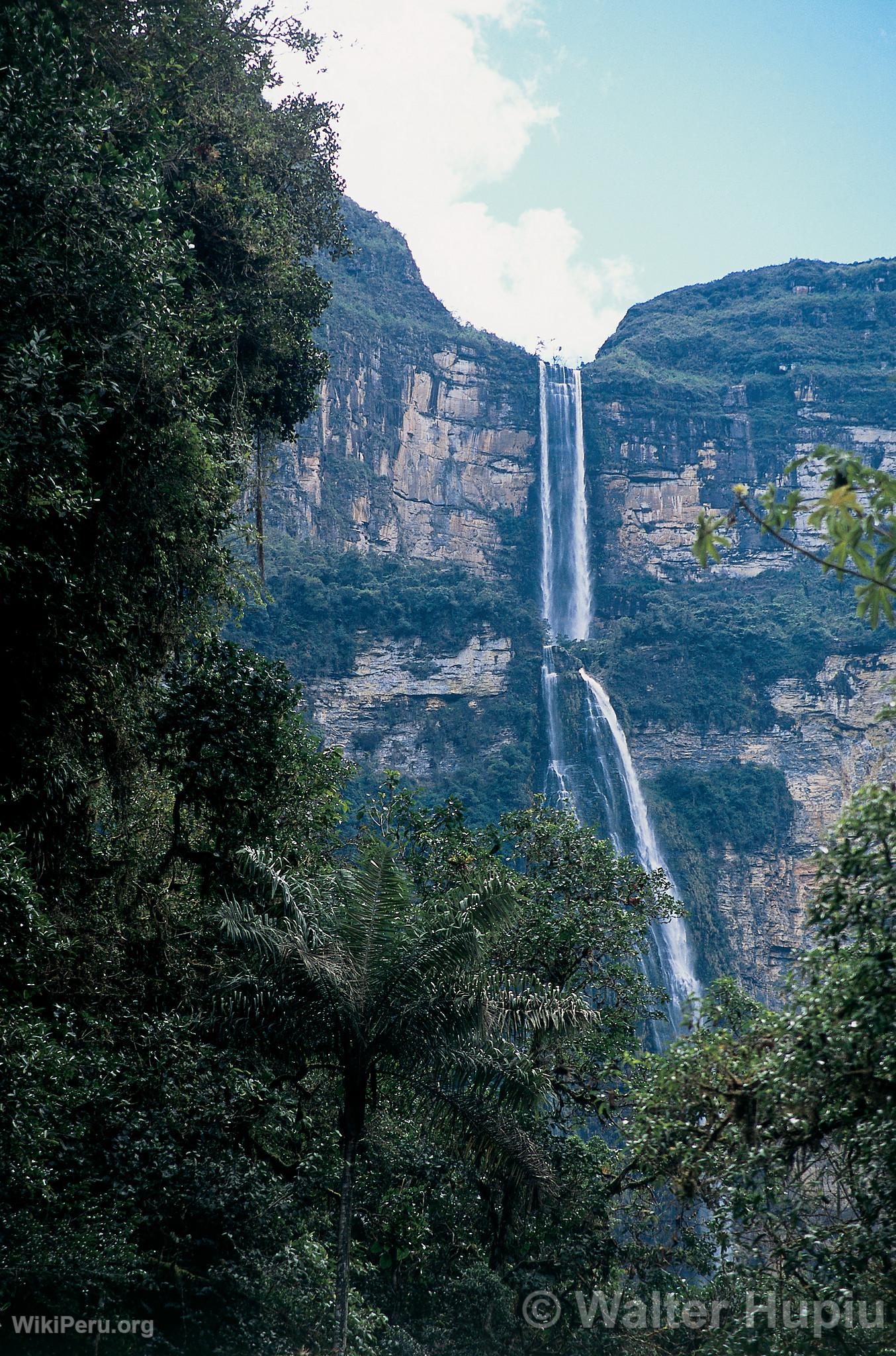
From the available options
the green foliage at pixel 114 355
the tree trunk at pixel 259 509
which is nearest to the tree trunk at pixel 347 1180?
the green foliage at pixel 114 355

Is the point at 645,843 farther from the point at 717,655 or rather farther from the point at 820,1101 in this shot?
the point at 820,1101

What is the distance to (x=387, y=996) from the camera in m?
6.56

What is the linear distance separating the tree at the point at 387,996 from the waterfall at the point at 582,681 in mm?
25478

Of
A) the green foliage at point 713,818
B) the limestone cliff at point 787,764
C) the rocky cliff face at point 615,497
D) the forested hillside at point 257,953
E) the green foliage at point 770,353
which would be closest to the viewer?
the forested hillside at point 257,953

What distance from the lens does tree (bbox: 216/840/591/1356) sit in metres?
6.50

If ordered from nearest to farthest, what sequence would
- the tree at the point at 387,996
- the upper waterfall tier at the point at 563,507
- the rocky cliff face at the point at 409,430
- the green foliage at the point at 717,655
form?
the tree at the point at 387,996 < the green foliage at the point at 717,655 < the rocky cliff face at the point at 409,430 < the upper waterfall tier at the point at 563,507

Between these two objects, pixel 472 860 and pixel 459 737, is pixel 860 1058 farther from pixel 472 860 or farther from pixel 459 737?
pixel 459 737

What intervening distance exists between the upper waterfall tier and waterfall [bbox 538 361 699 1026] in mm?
35

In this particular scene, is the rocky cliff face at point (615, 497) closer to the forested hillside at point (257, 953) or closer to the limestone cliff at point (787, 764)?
the limestone cliff at point (787, 764)

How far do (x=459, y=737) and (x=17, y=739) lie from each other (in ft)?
125

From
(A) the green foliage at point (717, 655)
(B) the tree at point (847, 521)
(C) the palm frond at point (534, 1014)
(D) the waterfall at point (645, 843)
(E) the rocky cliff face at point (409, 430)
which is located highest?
(E) the rocky cliff face at point (409, 430)

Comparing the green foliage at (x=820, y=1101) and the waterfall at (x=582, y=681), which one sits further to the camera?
the waterfall at (x=582, y=681)

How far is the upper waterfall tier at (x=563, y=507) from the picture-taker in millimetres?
49000

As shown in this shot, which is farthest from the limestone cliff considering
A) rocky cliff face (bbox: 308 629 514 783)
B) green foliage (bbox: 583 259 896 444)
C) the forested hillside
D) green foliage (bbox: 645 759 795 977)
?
the forested hillside
